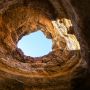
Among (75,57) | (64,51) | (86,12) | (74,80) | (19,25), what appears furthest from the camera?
(19,25)

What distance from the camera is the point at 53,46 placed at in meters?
9.32

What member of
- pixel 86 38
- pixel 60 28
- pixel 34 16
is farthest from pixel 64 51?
pixel 86 38

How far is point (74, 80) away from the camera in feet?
23.8

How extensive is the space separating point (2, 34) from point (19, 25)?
0.60 metres

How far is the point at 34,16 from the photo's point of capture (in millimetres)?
9391

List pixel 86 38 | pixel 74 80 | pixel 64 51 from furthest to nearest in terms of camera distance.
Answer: pixel 64 51
pixel 74 80
pixel 86 38

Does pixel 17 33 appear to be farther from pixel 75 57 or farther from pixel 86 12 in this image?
pixel 86 12

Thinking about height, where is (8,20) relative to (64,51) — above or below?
above

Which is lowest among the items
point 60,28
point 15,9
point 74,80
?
point 74,80

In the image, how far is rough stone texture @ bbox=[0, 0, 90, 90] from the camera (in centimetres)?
619

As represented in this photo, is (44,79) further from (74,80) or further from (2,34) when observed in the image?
(2,34)

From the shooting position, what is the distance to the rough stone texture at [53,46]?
619 cm

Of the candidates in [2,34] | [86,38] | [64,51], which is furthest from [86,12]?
[2,34]

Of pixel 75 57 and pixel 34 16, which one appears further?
pixel 34 16
